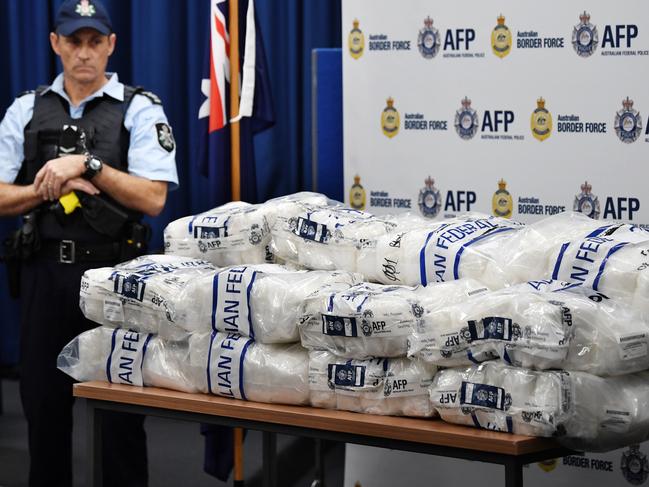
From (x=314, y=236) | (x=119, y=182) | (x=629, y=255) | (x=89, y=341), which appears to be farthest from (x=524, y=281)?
(x=119, y=182)

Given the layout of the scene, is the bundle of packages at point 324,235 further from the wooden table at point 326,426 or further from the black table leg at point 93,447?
the black table leg at point 93,447

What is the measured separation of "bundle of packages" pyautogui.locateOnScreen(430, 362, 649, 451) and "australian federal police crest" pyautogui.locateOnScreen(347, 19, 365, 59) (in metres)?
1.55

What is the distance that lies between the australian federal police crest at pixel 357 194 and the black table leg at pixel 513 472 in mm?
1524

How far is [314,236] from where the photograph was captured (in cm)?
236

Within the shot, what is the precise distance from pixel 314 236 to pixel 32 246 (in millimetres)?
1304

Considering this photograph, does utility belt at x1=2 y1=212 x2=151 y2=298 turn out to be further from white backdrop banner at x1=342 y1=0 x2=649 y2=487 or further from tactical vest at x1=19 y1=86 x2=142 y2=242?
white backdrop banner at x1=342 y1=0 x2=649 y2=487

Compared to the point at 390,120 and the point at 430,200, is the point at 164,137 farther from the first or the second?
the point at 430,200

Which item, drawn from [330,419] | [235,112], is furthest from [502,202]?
[330,419]

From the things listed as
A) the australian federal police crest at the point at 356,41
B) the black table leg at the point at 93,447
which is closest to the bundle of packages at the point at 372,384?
the black table leg at the point at 93,447

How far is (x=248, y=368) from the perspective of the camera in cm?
220

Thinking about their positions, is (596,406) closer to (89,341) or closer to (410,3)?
(89,341)

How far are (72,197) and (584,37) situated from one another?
1.56 meters

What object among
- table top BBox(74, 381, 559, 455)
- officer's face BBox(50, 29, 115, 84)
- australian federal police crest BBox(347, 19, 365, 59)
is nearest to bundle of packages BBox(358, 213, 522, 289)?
table top BBox(74, 381, 559, 455)

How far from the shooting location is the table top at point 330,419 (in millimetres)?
1926
